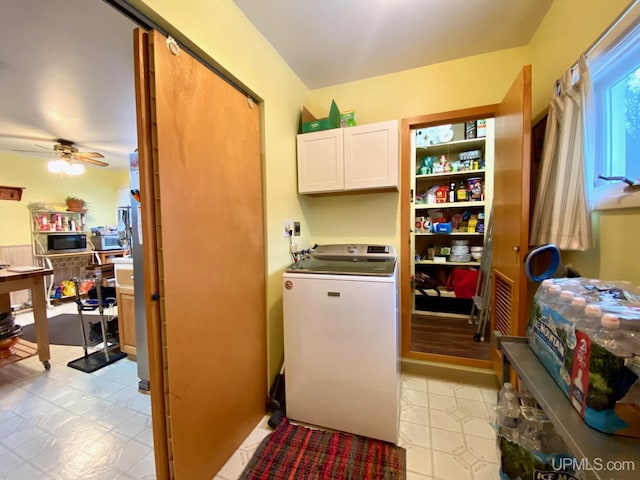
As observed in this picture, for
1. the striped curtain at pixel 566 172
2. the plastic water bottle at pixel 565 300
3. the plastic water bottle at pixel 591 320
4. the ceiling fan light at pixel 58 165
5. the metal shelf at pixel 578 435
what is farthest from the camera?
the ceiling fan light at pixel 58 165

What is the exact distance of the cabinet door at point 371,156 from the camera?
1.75 metres

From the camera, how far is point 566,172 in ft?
3.99

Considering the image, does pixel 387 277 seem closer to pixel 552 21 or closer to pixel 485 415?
pixel 485 415

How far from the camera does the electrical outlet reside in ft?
6.01

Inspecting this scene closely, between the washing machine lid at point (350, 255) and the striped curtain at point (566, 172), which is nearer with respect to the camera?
the striped curtain at point (566, 172)

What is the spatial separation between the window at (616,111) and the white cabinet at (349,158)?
962mm

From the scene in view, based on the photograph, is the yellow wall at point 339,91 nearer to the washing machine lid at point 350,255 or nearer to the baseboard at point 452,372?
the washing machine lid at point 350,255

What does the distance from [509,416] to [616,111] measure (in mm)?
1392

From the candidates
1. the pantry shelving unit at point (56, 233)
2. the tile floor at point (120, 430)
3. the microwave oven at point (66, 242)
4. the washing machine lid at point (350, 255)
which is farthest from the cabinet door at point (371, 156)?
the microwave oven at point (66, 242)

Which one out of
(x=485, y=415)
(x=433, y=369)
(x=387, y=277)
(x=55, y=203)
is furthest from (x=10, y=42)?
(x=55, y=203)

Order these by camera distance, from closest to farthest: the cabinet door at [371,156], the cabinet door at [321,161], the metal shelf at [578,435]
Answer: the metal shelf at [578,435], the cabinet door at [371,156], the cabinet door at [321,161]

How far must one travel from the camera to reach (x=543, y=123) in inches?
60.6

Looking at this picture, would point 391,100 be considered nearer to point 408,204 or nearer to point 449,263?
point 408,204

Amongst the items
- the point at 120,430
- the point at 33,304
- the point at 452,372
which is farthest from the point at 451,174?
the point at 33,304
